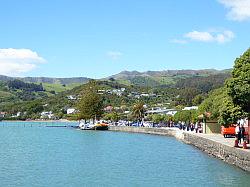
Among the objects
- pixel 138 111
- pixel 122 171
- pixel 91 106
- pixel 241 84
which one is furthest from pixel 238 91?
pixel 138 111

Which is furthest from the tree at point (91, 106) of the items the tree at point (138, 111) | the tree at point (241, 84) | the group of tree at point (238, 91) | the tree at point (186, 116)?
the tree at point (241, 84)

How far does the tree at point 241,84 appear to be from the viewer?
110 feet

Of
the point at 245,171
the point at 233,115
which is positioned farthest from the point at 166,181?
the point at 233,115

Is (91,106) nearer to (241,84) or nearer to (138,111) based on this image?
(138,111)

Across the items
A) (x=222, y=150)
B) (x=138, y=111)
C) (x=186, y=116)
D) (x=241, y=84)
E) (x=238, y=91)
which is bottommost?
(x=222, y=150)

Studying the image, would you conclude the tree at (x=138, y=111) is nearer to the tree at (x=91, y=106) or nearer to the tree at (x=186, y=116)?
the tree at (x=91, y=106)

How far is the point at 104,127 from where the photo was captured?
122312 millimetres

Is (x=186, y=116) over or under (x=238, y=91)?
over

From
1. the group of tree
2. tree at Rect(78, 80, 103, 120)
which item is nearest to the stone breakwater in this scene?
the group of tree

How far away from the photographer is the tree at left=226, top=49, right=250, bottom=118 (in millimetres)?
33594

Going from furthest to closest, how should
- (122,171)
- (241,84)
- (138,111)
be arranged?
1. (138,111)
2. (122,171)
3. (241,84)

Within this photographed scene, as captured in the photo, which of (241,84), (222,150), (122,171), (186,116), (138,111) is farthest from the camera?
(138,111)

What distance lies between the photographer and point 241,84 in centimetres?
3388

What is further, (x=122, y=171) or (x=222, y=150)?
(x=222, y=150)
